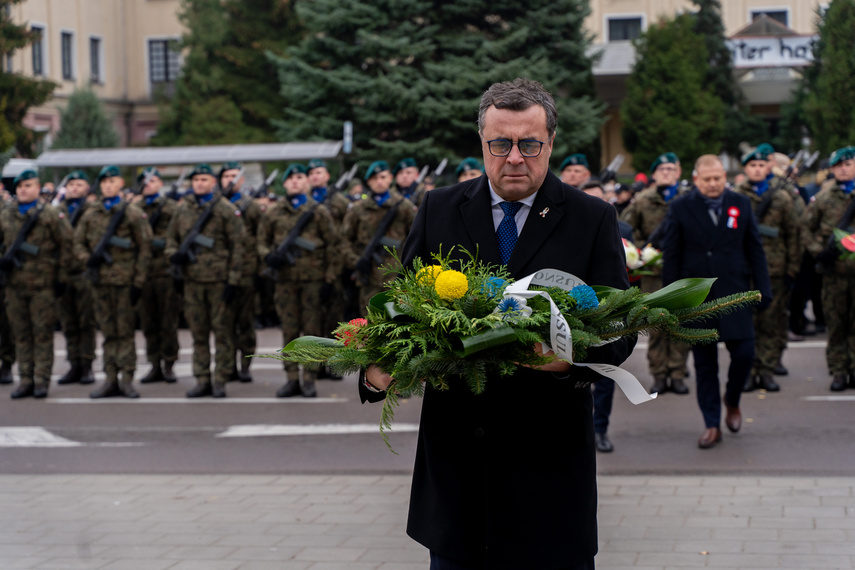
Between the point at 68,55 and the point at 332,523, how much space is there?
42770mm

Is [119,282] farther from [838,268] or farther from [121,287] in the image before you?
[838,268]

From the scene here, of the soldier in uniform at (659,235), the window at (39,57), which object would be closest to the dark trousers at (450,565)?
the soldier in uniform at (659,235)

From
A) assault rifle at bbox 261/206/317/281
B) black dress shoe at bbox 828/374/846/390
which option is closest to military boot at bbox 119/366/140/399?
assault rifle at bbox 261/206/317/281

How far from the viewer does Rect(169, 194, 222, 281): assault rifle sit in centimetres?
1112

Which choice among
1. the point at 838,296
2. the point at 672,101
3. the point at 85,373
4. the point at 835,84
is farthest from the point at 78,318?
the point at 835,84

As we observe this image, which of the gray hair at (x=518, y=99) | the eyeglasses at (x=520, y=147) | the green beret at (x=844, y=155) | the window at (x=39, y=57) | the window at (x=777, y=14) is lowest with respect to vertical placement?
the eyeglasses at (x=520, y=147)

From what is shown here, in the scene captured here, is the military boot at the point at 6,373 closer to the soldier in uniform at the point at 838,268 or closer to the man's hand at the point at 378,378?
the soldier in uniform at the point at 838,268

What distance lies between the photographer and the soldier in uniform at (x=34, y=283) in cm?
1134

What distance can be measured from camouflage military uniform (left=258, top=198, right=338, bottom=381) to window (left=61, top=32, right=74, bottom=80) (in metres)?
36.6

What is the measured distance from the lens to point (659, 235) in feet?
34.7

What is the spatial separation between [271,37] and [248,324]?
2711 centimetres

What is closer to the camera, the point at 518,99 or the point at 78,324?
the point at 518,99

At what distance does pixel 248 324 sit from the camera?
39.1 feet

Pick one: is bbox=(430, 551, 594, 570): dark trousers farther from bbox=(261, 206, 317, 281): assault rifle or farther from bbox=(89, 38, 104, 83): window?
bbox=(89, 38, 104, 83): window
